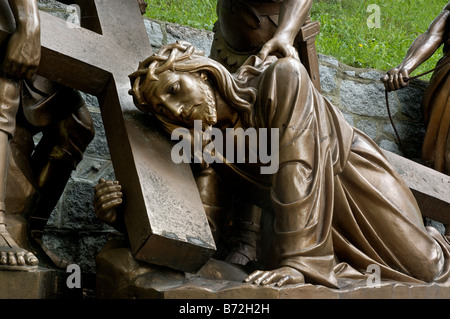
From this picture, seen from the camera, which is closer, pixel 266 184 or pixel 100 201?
pixel 100 201

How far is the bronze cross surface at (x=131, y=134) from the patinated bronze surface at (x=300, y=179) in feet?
0.35

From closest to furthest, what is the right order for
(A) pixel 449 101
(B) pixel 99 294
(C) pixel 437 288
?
(B) pixel 99 294
(C) pixel 437 288
(A) pixel 449 101

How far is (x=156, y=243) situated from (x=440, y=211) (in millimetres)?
1509

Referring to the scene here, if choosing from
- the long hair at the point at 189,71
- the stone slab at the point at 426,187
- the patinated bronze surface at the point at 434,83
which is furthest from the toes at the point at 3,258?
the patinated bronze surface at the point at 434,83

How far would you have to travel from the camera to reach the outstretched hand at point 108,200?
8.29 feet

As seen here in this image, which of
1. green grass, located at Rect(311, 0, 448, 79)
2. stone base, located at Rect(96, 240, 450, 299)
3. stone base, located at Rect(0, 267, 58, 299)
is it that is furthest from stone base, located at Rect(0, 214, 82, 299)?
green grass, located at Rect(311, 0, 448, 79)

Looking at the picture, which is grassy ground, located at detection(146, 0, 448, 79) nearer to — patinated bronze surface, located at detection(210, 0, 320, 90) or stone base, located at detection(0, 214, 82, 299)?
patinated bronze surface, located at detection(210, 0, 320, 90)

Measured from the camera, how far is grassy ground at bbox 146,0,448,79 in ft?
16.2

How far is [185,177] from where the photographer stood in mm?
2652

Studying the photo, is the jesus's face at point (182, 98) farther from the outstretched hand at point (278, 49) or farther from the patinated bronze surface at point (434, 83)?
the patinated bronze surface at point (434, 83)

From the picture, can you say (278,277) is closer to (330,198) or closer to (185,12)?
(330,198)
